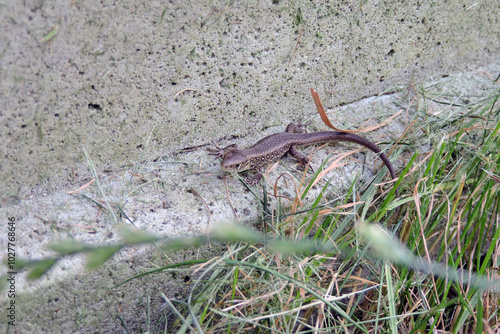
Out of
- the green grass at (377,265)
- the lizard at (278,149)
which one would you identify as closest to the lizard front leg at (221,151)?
the lizard at (278,149)

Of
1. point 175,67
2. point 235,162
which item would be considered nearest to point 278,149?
point 235,162

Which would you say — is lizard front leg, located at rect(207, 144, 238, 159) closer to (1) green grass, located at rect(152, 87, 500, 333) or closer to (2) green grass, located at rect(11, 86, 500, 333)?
(2) green grass, located at rect(11, 86, 500, 333)

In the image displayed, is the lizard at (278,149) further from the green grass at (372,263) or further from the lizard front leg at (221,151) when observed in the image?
the green grass at (372,263)

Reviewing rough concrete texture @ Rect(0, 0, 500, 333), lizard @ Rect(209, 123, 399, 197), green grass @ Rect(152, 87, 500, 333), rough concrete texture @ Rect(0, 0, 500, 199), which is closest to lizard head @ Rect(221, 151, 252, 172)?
lizard @ Rect(209, 123, 399, 197)

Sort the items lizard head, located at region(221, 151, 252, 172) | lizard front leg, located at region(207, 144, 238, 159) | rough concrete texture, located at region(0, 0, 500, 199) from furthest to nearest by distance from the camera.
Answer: lizard front leg, located at region(207, 144, 238, 159) < lizard head, located at region(221, 151, 252, 172) < rough concrete texture, located at region(0, 0, 500, 199)

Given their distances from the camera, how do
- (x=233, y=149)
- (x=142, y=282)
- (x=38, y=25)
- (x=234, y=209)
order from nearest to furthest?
1. (x=38, y=25)
2. (x=142, y=282)
3. (x=234, y=209)
4. (x=233, y=149)

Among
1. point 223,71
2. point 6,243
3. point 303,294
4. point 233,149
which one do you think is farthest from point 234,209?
point 6,243

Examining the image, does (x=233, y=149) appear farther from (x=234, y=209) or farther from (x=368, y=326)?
(x=368, y=326)
